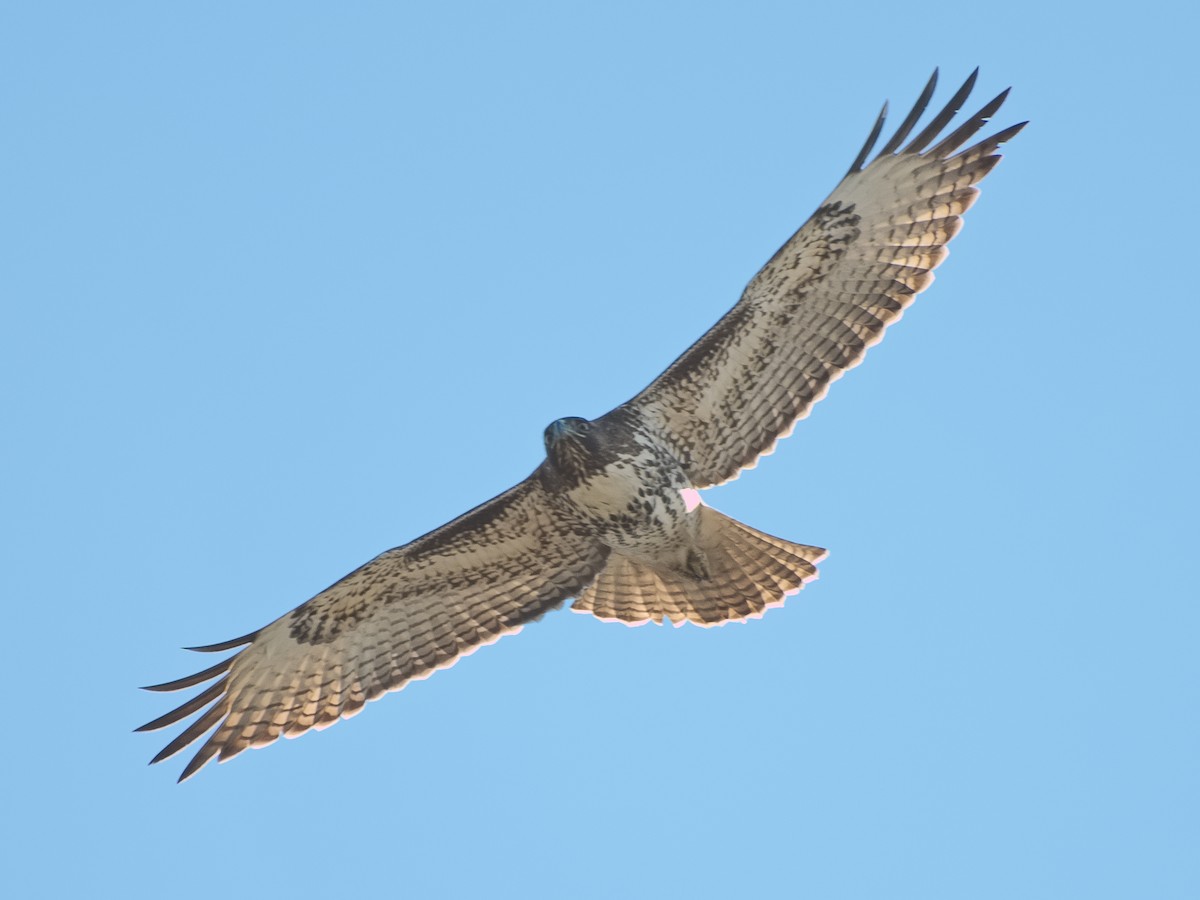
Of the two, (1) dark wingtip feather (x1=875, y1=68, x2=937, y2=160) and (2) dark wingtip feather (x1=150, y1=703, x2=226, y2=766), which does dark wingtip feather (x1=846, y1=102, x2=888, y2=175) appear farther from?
(2) dark wingtip feather (x1=150, y1=703, x2=226, y2=766)

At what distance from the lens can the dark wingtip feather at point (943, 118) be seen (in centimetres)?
1157

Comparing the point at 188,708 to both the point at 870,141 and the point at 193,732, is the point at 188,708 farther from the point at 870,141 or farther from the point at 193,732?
the point at 870,141

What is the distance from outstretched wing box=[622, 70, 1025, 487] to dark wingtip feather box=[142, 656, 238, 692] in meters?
3.07

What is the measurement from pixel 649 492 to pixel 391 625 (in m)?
1.94

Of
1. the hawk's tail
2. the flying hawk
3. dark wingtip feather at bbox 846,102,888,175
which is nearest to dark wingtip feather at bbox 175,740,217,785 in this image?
the flying hawk

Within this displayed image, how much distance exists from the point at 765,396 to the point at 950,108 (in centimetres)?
211

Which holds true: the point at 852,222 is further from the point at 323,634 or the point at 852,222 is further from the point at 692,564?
A: the point at 323,634

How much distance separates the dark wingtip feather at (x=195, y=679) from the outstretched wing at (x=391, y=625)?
14 millimetres

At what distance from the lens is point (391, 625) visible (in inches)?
472

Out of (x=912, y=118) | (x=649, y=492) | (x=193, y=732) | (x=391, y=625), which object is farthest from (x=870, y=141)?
(x=193, y=732)

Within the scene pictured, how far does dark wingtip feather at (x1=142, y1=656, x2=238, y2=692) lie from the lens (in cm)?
1141

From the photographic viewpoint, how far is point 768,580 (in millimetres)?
12266

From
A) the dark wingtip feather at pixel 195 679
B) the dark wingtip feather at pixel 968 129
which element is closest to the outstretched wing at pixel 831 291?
the dark wingtip feather at pixel 968 129

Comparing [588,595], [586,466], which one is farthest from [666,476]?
[588,595]
